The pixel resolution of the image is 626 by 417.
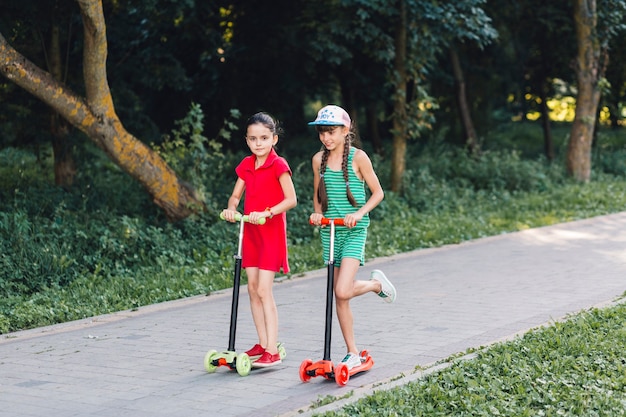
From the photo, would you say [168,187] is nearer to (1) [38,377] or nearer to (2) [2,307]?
(2) [2,307]

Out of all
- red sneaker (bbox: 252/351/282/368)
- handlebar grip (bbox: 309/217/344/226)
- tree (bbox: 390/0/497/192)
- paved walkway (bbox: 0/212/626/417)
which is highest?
tree (bbox: 390/0/497/192)

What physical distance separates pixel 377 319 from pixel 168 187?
5.50m

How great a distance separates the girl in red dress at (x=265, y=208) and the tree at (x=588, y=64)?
17137mm

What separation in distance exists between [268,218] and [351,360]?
1154mm

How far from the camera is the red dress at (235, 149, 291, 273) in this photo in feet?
22.9

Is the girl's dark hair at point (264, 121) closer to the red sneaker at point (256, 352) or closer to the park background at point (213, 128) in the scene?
the red sneaker at point (256, 352)

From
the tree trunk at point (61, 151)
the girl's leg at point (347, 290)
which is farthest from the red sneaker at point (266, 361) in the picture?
the tree trunk at point (61, 151)

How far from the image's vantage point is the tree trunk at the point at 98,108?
480 inches

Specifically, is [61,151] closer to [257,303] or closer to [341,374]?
[257,303]

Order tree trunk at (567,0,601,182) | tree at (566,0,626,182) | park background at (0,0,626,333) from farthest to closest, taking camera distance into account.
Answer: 1. tree trunk at (567,0,601,182)
2. tree at (566,0,626,182)
3. park background at (0,0,626,333)

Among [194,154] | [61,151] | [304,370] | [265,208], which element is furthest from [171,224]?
[304,370]

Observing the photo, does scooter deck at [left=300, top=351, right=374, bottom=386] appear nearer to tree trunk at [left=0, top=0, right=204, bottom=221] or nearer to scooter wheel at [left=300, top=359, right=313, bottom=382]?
scooter wheel at [left=300, top=359, right=313, bottom=382]

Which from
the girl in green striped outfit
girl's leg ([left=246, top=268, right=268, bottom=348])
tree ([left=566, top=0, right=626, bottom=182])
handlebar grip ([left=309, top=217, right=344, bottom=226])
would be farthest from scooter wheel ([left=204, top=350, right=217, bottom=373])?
tree ([left=566, top=0, right=626, bottom=182])

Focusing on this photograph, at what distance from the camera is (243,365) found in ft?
22.3
